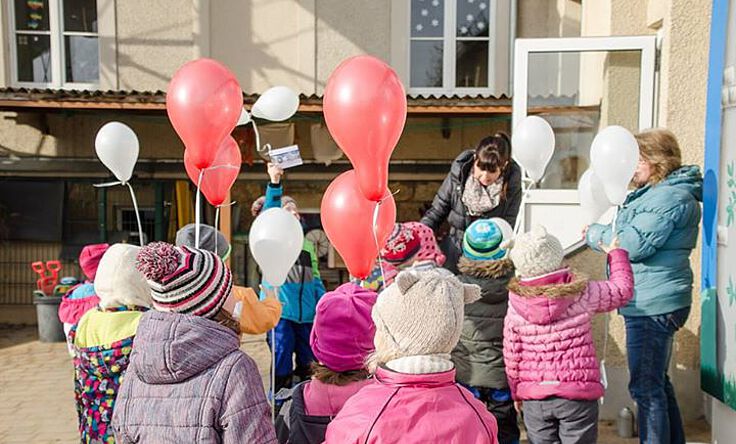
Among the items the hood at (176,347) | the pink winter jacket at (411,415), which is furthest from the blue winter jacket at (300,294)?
the pink winter jacket at (411,415)

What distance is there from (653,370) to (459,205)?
4.56 ft

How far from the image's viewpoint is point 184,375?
1741 millimetres

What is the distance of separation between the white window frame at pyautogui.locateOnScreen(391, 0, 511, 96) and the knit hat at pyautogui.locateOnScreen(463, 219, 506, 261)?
18.0ft

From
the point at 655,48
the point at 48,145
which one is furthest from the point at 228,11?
the point at 655,48

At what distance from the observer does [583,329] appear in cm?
285

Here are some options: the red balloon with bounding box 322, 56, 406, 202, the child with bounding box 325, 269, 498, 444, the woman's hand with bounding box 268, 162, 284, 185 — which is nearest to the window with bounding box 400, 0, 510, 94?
the woman's hand with bounding box 268, 162, 284, 185

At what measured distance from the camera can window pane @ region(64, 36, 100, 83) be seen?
8.57 metres

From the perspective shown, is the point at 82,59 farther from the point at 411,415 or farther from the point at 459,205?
the point at 411,415

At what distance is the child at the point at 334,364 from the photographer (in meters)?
2.22

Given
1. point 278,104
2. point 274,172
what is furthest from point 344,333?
point 278,104

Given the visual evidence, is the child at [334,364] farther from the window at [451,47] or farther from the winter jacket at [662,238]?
the window at [451,47]

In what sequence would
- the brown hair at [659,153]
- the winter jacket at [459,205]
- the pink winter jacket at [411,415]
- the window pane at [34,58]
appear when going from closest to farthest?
the pink winter jacket at [411,415], the brown hair at [659,153], the winter jacket at [459,205], the window pane at [34,58]

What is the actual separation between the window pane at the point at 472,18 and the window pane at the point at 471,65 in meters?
0.13

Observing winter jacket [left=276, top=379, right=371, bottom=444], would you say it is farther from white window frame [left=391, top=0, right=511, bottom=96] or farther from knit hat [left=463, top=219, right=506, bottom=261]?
white window frame [left=391, top=0, right=511, bottom=96]
